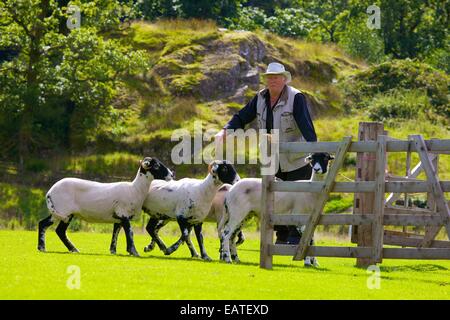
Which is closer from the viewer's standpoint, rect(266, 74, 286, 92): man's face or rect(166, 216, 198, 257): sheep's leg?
rect(266, 74, 286, 92): man's face

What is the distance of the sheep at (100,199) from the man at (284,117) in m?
2.32

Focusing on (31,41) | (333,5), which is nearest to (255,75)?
(31,41)

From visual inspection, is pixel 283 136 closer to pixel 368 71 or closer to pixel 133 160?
pixel 133 160

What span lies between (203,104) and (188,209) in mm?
30241

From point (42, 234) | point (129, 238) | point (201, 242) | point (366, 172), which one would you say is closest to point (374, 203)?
point (366, 172)

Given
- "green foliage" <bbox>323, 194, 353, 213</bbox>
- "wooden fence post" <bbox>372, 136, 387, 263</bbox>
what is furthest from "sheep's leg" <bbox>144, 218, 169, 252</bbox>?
"green foliage" <bbox>323, 194, 353, 213</bbox>

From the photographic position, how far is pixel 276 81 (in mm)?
18344

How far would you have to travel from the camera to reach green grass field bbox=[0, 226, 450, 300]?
41.9 feet

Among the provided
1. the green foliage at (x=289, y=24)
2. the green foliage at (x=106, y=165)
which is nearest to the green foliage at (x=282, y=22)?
the green foliage at (x=289, y=24)

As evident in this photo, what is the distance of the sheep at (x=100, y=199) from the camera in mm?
19781

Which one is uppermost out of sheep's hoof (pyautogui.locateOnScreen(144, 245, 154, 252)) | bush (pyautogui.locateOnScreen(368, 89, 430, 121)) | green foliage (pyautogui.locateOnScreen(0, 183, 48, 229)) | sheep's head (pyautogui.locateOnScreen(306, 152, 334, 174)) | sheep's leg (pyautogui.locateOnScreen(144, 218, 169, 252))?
bush (pyautogui.locateOnScreen(368, 89, 430, 121))

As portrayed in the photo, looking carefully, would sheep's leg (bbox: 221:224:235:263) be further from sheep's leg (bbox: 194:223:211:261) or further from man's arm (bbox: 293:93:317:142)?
man's arm (bbox: 293:93:317:142)

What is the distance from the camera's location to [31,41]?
45406mm

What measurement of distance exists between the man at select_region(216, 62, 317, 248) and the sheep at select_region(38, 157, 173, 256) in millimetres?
2315
